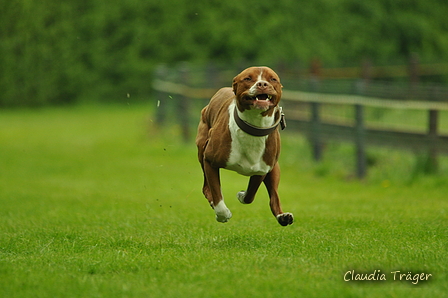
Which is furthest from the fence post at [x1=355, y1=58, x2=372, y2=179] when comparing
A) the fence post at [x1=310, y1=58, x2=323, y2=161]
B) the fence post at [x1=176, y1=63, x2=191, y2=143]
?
the fence post at [x1=176, y1=63, x2=191, y2=143]

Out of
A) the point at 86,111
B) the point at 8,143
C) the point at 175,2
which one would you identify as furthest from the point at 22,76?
the point at 8,143

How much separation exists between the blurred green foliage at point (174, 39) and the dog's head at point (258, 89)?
20.1 metres

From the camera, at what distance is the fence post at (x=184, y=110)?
1839cm

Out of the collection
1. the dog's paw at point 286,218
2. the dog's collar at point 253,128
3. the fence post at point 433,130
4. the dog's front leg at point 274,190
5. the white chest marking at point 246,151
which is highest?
the dog's collar at point 253,128

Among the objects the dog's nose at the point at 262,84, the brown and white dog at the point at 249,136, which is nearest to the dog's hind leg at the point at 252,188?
the brown and white dog at the point at 249,136

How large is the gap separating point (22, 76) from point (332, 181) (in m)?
16.6

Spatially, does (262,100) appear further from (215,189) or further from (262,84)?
(215,189)

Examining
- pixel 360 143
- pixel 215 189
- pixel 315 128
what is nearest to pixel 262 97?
pixel 215 189

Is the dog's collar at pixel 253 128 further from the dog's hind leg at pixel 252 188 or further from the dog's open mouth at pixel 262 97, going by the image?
the dog's hind leg at pixel 252 188

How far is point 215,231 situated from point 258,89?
1.99 metres

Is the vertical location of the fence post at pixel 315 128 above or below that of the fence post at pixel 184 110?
above

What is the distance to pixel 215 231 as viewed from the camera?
23.4ft

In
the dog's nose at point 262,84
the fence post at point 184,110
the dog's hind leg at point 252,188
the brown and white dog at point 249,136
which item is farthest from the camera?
the fence post at point 184,110

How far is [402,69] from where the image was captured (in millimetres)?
23266
